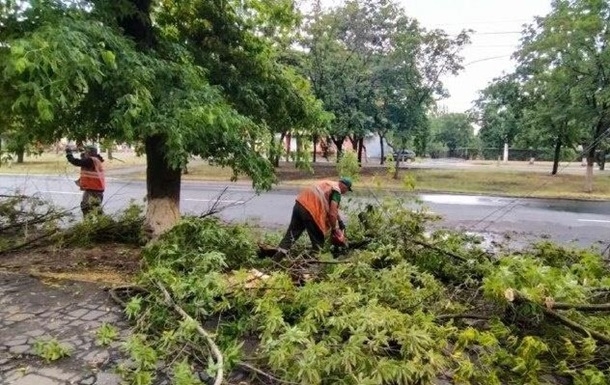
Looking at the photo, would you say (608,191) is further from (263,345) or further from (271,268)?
(263,345)

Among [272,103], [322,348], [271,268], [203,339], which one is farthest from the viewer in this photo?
[272,103]

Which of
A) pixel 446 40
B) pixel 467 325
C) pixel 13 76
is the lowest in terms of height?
pixel 467 325

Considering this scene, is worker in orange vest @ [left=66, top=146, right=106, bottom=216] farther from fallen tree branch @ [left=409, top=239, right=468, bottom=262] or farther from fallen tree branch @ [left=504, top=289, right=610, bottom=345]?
fallen tree branch @ [left=504, top=289, right=610, bottom=345]

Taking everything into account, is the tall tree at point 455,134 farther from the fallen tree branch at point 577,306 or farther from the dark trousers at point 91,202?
the fallen tree branch at point 577,306

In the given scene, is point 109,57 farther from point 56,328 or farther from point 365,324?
point 365,324

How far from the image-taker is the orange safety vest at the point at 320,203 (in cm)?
545

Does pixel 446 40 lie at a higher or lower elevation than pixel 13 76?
higher

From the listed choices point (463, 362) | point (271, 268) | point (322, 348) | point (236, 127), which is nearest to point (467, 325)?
point (463, 362)

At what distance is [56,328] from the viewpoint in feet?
11.7

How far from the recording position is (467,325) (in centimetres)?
371

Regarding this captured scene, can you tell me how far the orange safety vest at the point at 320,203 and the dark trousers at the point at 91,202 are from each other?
3.27 metres

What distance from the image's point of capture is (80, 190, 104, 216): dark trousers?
7200 millimetres

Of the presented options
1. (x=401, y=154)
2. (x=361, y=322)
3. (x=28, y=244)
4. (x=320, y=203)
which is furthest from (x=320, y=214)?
(x=401, y=154)

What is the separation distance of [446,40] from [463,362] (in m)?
16.6
